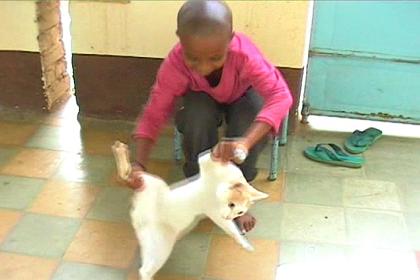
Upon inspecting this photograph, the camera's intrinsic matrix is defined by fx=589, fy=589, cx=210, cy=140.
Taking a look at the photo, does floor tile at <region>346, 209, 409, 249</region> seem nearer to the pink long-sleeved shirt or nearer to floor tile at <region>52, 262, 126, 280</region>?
the pink long-sleeved shirt

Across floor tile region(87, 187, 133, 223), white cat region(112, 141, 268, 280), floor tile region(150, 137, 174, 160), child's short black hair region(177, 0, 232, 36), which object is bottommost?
floor tile region(87, 187, 133, 223)

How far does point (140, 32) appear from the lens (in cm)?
188

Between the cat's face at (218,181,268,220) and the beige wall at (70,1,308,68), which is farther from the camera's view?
the beige wall at (70,1,308,68)

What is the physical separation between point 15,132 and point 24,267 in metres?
0.72

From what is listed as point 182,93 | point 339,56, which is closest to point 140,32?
point 182,93

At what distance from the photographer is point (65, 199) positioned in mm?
1624

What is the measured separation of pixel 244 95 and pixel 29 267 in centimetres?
66

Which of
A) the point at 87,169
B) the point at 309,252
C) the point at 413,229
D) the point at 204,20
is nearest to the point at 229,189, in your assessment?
the point at 204,20

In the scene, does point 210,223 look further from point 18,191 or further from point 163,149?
point 18,191

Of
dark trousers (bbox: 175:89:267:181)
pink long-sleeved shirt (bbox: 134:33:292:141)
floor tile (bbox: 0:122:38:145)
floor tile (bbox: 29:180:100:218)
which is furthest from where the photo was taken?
floor tile (bbox: 0:122:38:145)

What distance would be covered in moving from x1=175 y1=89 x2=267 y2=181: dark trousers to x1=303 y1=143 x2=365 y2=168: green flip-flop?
403 millimetres

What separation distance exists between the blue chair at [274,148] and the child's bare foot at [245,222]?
0.30m

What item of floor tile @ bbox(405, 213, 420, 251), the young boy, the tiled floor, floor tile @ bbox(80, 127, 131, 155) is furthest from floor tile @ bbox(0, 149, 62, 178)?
floor tile @ bbox(405, 213, 420, 251)

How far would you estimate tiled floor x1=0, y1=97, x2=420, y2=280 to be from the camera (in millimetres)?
1389
